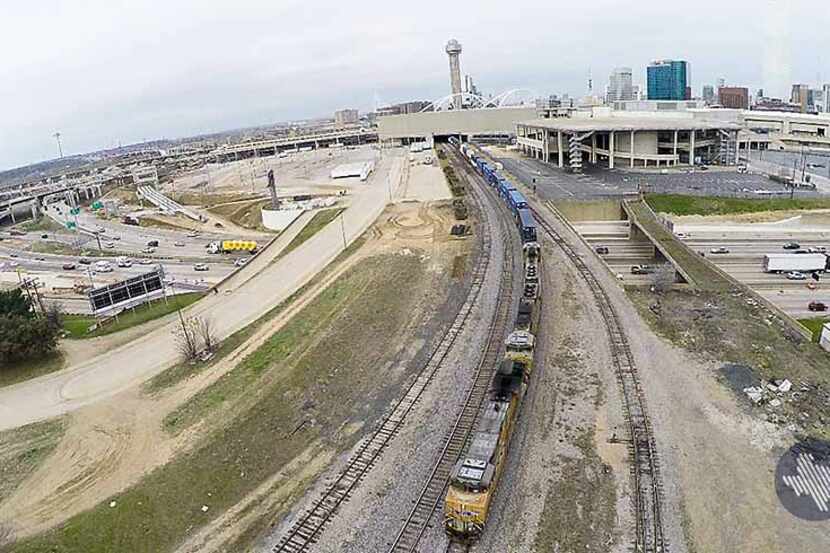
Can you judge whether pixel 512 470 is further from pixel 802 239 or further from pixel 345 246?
pixel 802 239

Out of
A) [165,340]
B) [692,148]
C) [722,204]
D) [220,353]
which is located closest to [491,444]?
[220,353]

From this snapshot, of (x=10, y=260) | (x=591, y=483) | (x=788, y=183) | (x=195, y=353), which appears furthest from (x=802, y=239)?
(x=10, y=260)

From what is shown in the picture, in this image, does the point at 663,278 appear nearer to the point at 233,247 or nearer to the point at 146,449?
the point at 146,449

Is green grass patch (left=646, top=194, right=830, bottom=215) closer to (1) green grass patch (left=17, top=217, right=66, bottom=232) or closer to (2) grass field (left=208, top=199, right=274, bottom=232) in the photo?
(2) grass field (left=208, top=199, right=274, bottom=232)

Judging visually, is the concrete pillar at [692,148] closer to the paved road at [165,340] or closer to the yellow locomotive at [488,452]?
the paved road at [165,340]

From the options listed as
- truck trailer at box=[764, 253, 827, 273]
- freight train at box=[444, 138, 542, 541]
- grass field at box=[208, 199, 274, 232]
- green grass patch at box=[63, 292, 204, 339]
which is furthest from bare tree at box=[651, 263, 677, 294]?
grass field at box=[208, 199, 274, 232]
